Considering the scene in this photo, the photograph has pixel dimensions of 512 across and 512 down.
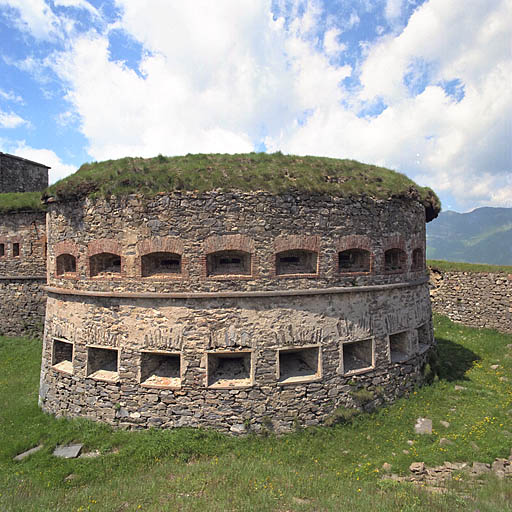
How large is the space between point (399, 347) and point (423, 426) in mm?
2550

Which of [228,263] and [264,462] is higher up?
[228,263]

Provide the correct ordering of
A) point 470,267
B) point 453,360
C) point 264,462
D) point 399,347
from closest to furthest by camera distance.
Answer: point 264,462 → point 399,347 → point 453,360 → point 470,267

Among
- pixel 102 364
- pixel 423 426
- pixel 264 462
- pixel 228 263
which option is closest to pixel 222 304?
pixel 228 263

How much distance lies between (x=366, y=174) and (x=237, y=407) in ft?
26.2

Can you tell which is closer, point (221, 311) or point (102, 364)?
point (221, 311)

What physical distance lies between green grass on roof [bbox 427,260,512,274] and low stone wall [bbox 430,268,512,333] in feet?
0.64

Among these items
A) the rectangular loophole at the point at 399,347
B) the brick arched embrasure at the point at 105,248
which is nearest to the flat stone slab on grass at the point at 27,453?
the brick arched embrasure at the point at 105,248

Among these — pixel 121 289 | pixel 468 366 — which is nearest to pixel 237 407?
pixel 121 289

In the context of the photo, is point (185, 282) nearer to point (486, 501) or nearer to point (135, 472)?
point (135, 472)

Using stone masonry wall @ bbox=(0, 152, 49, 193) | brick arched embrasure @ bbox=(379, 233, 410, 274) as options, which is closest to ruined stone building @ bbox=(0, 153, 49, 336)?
stone masonry wall @ bbox=(0, 152, 49, 193)

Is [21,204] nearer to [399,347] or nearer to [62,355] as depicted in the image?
[62,355]

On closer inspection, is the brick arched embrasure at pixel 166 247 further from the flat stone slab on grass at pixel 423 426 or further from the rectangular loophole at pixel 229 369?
the flat stone slab on grass at pixel 423 426

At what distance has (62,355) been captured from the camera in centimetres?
1025

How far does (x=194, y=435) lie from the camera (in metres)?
8.12
